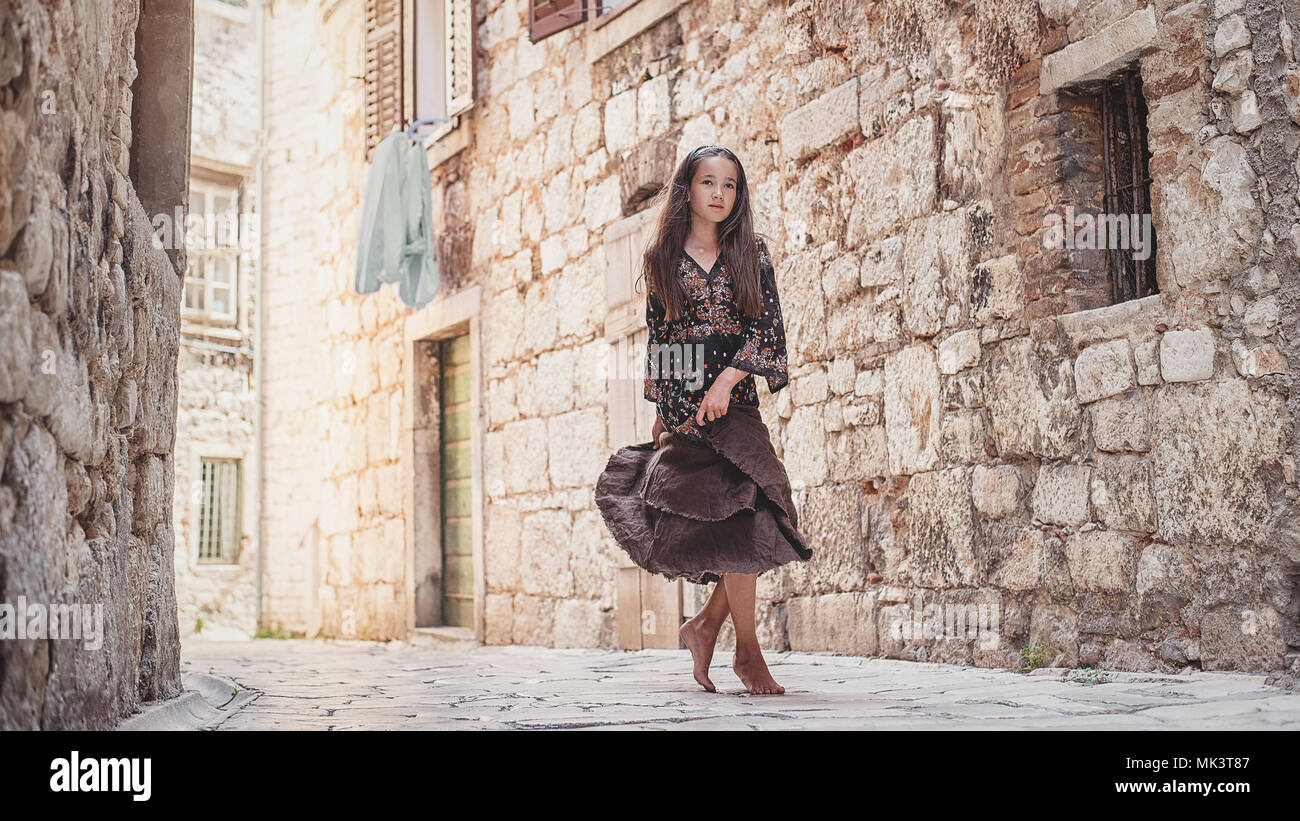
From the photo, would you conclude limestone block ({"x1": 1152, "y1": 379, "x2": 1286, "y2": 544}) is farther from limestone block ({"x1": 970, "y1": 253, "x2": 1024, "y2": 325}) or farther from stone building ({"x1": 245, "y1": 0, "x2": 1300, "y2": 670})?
limestone block ({"x1": 970, "y1": 253, "x2": 1024, "y2": 325})

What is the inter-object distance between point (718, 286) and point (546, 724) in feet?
4.77

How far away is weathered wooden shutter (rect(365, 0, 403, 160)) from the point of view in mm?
9547

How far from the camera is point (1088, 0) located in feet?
14.2

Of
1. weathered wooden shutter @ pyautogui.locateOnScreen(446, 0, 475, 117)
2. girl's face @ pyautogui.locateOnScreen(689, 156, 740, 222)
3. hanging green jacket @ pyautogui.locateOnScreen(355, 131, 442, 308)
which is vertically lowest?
girl's face @ pyautogui.locateOnScreen(689, 156, 740, 222)

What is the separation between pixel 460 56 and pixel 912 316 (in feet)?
15.9

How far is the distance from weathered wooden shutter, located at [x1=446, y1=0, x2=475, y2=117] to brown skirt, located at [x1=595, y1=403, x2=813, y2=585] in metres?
5.41

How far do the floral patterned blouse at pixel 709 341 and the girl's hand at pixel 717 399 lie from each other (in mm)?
108

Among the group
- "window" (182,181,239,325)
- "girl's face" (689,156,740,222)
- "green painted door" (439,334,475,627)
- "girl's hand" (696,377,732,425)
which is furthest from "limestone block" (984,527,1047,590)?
"window" (182,181,239,325)

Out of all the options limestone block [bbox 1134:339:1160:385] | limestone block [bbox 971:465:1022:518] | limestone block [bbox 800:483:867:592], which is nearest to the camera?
limestone block [bbox 1134:339:1160:385]

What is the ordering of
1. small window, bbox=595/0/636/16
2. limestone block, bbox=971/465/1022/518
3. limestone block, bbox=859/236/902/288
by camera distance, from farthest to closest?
small window, bbox=595/0/636/16 < limestone block, bbox=859/236/902/288 < limestone block, bbox=971/465/1022/518

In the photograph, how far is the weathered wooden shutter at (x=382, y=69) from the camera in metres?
9.55

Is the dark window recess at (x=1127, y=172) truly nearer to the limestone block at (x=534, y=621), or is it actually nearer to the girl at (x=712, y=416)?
the girl at (x=712, y=416)

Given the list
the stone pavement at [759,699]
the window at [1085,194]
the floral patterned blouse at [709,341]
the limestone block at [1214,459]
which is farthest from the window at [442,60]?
the limestone block at [1214,459]
